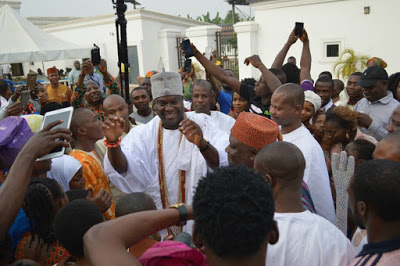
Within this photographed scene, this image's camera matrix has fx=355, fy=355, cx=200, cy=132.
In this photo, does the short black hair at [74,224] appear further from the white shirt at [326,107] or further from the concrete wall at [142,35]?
the concrete wall at [142,35]

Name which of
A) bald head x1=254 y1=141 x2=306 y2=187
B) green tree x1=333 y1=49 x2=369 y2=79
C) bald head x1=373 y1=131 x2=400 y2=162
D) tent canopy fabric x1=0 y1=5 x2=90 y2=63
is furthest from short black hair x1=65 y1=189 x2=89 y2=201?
green tree x1=333 y1=49 x2=369 y2=79

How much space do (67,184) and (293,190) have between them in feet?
6.20

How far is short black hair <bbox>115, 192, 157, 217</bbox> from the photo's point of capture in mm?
2356

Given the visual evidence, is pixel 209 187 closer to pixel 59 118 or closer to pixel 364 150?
pixel 59 118

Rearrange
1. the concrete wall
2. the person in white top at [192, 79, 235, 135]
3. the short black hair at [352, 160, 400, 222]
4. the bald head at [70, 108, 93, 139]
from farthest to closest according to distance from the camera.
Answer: the concrete wall → the person in white top at [192, 79, 235, 135] → the bald head at [70, 108, 93, 139] → the short black hair at [352, 160, 400, 222]

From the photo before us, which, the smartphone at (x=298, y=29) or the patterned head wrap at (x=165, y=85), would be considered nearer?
the patterned head wrap at (x=165, y=85)

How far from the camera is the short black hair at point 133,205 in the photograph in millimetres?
2356

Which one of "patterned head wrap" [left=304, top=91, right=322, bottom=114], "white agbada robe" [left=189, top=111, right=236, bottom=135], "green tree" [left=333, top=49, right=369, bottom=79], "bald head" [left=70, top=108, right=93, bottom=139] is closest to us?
"bald head" [left=70, top=108, right=93, bottom=139]

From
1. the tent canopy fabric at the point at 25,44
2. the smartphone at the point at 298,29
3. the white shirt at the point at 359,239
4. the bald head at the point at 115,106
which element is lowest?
the white shirt at the point at 359,239

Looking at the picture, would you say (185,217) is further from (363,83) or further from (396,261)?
(363,83)

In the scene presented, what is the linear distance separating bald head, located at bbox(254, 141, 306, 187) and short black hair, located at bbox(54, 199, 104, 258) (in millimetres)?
985

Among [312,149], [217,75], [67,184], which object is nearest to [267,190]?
[312,149]

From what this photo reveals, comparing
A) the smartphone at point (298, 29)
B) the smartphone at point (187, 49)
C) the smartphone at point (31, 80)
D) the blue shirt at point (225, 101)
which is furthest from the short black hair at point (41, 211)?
the blue shirt at point (225, 101)

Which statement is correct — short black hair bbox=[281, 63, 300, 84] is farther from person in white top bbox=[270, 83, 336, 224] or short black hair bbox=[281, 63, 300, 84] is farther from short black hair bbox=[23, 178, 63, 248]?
short black hair bbox=[23, 178, 63, 248]
